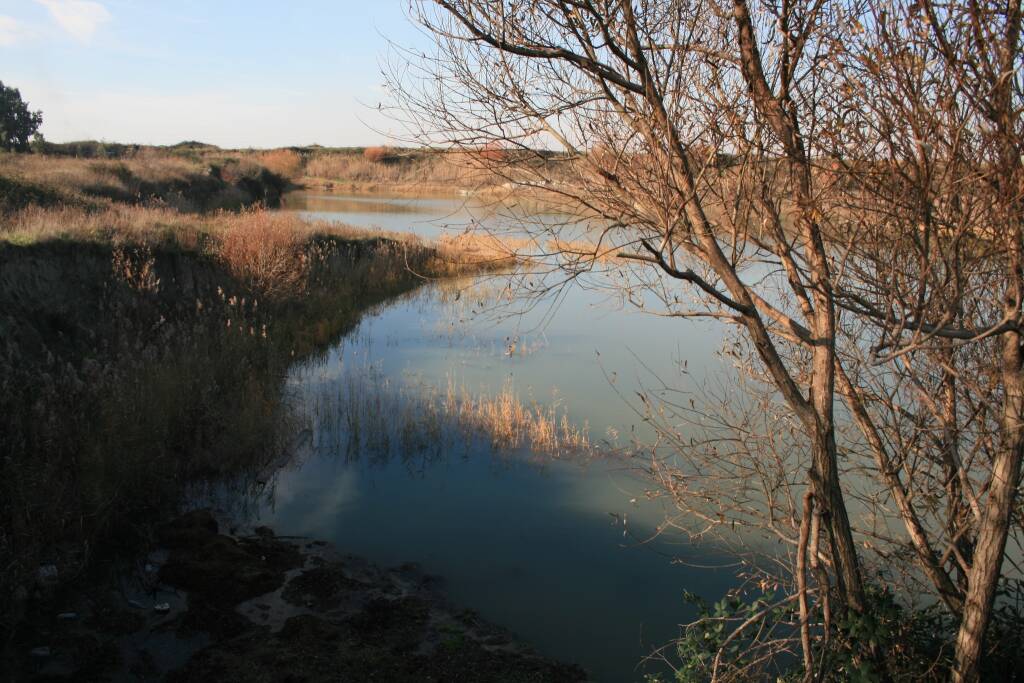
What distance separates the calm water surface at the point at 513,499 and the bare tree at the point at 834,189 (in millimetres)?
942

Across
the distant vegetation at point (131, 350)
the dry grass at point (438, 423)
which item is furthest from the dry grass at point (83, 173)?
the dry grass at point (438, 423)

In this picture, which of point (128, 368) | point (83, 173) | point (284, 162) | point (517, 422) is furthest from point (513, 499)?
point (284, 162)

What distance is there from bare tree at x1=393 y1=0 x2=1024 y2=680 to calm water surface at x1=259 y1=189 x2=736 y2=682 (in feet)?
3.09

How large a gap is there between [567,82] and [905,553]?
3169 millimetres

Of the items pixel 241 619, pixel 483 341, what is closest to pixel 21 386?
pixel 241 619

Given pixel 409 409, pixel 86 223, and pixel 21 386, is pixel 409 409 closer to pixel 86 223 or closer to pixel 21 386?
pixel 21 386

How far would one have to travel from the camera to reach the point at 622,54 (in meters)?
3.81

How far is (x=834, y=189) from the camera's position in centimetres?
364

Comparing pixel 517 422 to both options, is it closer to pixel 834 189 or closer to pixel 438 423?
pixel 438 423

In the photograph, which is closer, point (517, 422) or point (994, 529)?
point (994, 529)

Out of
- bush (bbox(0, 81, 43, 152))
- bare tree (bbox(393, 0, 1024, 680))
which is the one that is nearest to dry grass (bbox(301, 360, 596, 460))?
bare tree (bbox(393, 0, 1024, 680))

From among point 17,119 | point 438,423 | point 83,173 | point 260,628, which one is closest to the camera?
point 260,628

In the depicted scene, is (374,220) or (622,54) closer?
(622,54)

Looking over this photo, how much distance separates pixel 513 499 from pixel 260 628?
3064 millimetres
